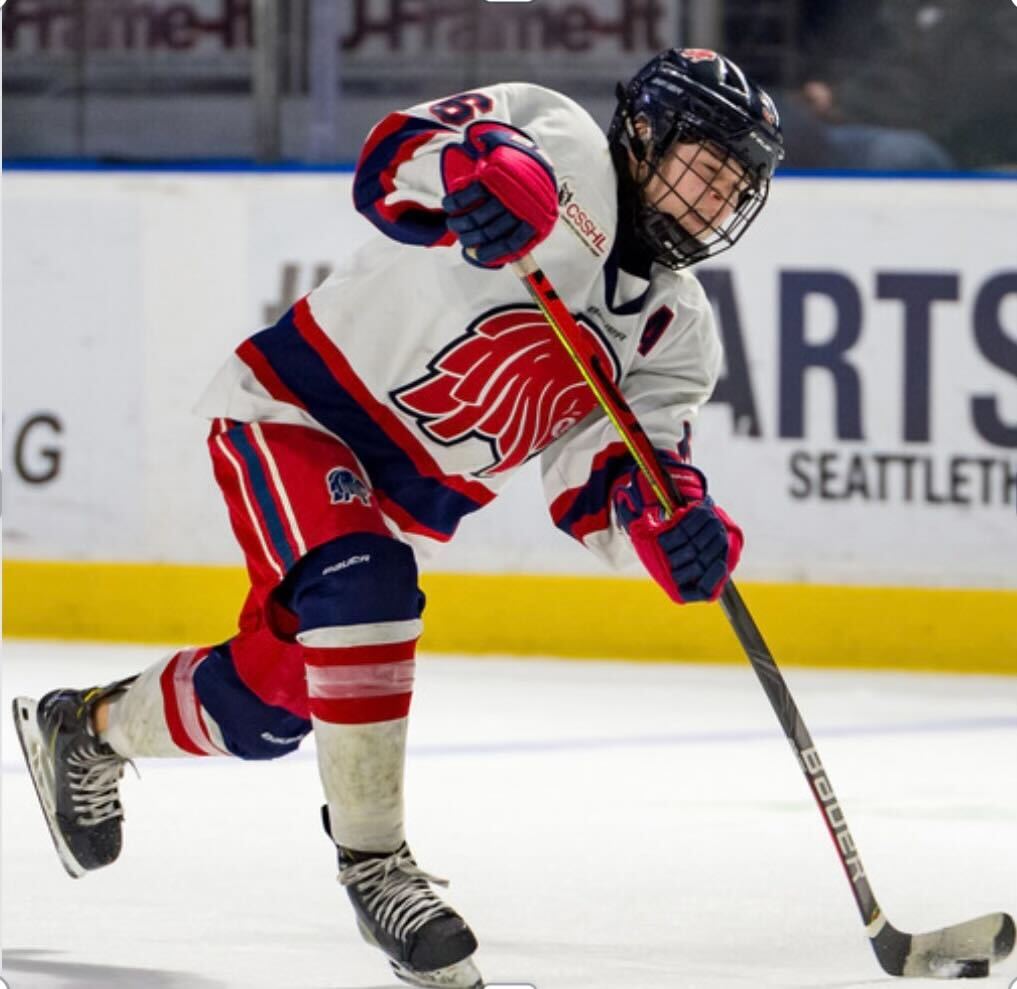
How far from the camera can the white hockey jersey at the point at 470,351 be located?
2.57m

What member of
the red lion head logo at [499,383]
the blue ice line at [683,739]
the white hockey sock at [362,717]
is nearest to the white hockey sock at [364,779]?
the white hockey sock at [362,717]

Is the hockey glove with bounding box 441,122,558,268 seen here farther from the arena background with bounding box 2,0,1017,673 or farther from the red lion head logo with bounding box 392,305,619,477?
the arena background with bounding box 2,0,1017,673

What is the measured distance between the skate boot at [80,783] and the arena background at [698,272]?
1897 millimetres

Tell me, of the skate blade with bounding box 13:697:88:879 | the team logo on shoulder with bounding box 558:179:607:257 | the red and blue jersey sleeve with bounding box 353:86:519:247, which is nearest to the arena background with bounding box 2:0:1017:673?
the skate blade with bounding box 13:697:88:879

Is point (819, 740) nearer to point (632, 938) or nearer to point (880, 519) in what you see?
point (880, 519)

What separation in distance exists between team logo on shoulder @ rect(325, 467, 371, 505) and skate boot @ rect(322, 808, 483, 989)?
347mm

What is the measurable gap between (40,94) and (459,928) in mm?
3281

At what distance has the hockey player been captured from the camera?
2.48 m

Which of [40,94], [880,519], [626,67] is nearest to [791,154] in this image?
[626,67]

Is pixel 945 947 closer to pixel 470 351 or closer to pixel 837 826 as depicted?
pixel 837 826

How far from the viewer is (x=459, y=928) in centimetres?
244

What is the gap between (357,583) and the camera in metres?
2.48

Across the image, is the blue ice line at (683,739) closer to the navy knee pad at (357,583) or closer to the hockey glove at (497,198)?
the navy knee pad at (357,583)

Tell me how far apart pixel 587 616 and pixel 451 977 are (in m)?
2.31
